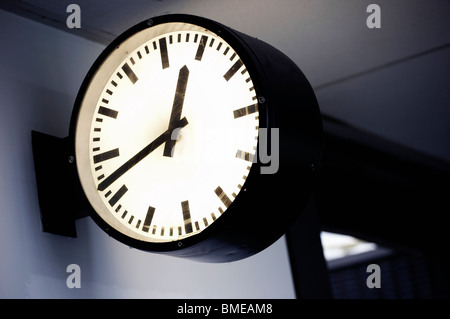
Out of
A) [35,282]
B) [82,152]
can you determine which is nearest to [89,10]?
[82,152]

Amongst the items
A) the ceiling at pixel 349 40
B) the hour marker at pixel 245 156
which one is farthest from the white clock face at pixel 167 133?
the ceiling at pixel 349 40

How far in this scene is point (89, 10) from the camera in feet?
6.19

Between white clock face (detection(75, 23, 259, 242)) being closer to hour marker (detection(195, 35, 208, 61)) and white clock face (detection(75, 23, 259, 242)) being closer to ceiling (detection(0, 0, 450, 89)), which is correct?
hour marker (detection(195, 35, 208, 61))

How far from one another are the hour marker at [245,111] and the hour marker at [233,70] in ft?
0.23

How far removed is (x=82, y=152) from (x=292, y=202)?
44 centimetres

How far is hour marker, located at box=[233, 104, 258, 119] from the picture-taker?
1.46 meters

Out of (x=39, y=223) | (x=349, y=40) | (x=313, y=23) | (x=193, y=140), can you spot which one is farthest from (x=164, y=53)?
(x=349, y=40)

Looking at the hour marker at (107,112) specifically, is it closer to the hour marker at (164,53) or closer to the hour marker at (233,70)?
the hour marker at (164,53)

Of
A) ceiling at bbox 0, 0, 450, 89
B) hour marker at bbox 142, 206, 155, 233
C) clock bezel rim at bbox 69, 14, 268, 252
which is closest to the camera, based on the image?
clock bezel rim at bbox 69, 14, 268, 252

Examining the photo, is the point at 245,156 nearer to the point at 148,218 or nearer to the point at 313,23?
the point at 148,218

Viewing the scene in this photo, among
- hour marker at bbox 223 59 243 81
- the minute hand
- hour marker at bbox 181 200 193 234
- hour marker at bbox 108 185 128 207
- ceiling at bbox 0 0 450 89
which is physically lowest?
hour marker at bbox 181 200 193 234

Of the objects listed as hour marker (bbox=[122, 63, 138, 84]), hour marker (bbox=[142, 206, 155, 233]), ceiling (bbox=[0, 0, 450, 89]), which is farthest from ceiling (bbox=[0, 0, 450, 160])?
hour marker (bbox=[142, 206, 155, 233])

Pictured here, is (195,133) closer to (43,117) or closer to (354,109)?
(43,117)
